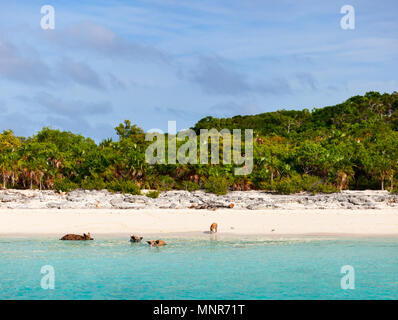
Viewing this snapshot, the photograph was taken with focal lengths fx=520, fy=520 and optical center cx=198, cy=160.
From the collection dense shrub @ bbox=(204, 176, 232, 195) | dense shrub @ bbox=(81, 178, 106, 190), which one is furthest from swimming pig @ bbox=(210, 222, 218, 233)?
dense shrub @ bbox=(81, 178, 106, 190)

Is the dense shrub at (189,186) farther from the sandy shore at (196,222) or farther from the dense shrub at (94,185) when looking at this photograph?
the sandy shore at (196,222)

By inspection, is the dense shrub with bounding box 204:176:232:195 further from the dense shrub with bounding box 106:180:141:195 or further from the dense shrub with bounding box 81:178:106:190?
the dense shrub with bounding box 81:178:106:190

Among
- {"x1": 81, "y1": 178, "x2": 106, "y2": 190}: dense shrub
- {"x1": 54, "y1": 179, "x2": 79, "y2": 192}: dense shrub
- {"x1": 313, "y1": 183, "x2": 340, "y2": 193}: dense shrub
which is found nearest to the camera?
{"x1": 313, "y1": 183, "x2": 340, "y2": 193}: dense shrub

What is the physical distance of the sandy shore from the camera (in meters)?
19.5

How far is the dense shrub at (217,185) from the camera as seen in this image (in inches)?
1201

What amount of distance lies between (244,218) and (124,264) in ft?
28.8

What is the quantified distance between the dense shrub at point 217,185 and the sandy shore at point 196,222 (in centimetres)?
693

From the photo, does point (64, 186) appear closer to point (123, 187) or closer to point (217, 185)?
point (123, 187)

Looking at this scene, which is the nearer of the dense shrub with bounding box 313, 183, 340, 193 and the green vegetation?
the dense shrub with bounding box 313, 183, 340, 193

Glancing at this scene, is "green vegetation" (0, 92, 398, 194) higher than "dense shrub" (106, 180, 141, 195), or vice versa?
"green vegetation" (0, 92, 398, 194)

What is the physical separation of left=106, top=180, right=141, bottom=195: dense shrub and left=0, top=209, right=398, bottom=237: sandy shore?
6298 millimetres

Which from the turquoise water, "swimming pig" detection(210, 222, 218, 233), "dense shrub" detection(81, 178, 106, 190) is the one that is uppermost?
"dense shrub" detection(81, 178, 106, 190)

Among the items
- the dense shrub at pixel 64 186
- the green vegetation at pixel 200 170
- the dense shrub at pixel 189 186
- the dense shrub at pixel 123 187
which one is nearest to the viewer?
the dense shrub at pixel 123 187

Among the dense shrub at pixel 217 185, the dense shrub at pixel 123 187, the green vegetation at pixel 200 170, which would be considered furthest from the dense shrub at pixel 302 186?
the dense shrub at pixel 123 187
